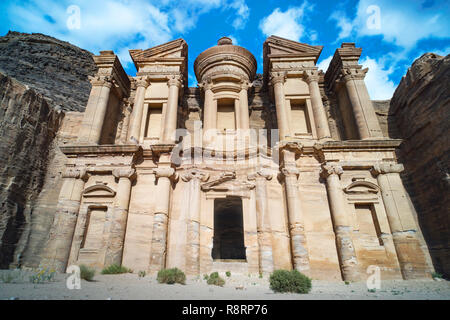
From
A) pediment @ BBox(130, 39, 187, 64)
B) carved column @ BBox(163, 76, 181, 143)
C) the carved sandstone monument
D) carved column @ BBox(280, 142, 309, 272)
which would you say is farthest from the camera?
pediment @ BBox(130, 39, 187, 64)

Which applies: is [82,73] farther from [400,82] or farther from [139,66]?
[400,82]

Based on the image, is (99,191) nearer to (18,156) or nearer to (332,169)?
(18,156)

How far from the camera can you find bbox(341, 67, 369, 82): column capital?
14.6 metres

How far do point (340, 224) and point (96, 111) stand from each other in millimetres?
13740

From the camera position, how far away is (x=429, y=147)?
13.6m

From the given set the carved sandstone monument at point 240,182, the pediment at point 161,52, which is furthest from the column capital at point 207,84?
the pediment at point 161,52

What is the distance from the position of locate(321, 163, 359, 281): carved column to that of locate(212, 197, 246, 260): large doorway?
747cm

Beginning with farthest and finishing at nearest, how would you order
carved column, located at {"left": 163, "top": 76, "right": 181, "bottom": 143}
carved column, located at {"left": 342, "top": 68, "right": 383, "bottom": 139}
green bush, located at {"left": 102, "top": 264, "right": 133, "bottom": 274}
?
carved column, located at {"left": 163, "top": 76, "right": 181, "bottom": 143}
carved column, located at {"left": 342, "top": 68, "right": 383, "bottom": 139}
green bush, located at {"left": 102, "top": 264, "right": 133, "bottom": 274}

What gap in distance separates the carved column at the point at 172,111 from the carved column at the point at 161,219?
2218 mm

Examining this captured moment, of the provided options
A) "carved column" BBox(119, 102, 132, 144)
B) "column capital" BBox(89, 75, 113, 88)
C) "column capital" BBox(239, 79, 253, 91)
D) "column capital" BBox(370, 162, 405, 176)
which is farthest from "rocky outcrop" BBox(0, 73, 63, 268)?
"column capital" BBox(370, 162, 405, 176)

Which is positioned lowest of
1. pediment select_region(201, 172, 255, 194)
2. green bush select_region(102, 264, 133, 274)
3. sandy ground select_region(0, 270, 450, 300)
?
sandy ground select_region(0, 270, 450, 300)

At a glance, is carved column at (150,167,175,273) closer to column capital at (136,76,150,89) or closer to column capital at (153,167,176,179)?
column capital at (153,167,176,179)

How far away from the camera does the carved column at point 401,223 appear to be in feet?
32.2

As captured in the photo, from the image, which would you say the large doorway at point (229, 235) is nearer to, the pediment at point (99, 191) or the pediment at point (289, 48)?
the pediment at point (99, 191)
